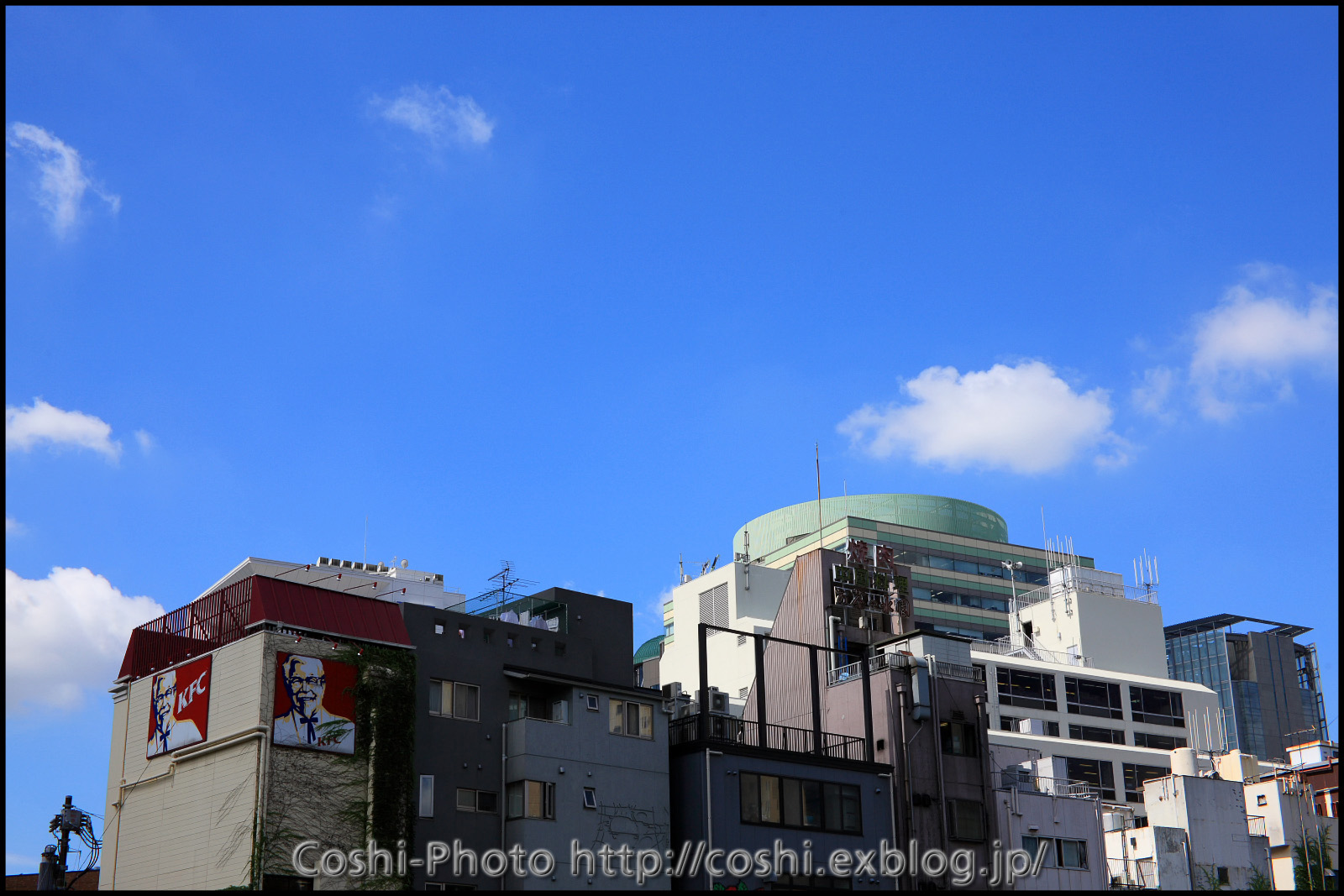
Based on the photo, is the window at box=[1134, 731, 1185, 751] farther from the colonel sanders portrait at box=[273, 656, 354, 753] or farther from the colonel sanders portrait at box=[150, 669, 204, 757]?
the colonel sanders portrait at box=[150, 669, 204, 757]

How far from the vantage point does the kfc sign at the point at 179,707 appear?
4666 cm

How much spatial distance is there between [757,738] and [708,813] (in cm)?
766

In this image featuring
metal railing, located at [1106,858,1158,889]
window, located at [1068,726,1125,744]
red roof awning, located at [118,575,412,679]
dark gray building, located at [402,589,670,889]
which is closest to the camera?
red roof awning, located at [118,575,412,679]

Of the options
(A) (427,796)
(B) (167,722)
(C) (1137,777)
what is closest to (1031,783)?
(A) (427,796)

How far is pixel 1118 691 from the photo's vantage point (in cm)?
10312

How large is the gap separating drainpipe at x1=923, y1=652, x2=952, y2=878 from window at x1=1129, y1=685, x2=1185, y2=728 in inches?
1946

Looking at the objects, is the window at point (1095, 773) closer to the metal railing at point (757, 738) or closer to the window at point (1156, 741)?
the window at point (1156, 741)

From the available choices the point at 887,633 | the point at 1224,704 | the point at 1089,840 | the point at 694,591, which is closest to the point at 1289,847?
the point at 1089,840

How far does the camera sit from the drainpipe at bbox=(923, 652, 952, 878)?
56.8 meters

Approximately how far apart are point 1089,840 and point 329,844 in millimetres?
35421

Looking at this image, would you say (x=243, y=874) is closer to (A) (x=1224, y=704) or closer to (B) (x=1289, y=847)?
(B) (x=1289, y=847)

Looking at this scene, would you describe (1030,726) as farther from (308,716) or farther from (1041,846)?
(308,716)

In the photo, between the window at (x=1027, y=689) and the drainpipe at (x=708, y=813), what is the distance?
5044 cm

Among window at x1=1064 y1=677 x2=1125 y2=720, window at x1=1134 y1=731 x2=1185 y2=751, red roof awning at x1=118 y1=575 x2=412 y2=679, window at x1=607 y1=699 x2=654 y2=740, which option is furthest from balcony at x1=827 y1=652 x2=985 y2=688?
window at x1=1134 y1=731 x2=1185 y2=751
